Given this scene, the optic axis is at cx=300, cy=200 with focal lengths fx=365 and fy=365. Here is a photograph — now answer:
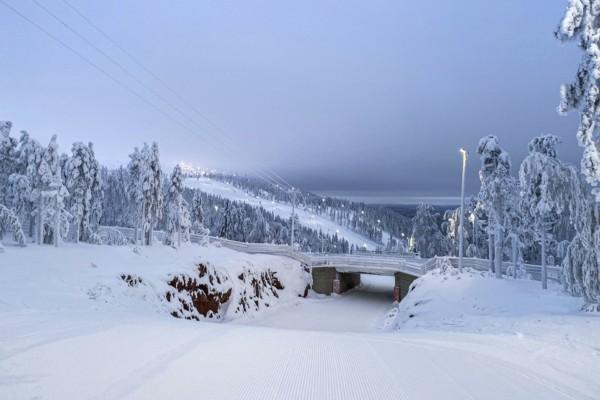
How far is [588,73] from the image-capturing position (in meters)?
12.2

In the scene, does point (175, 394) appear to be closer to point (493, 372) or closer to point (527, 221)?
point (493, 372)

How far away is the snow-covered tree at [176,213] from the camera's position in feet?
123

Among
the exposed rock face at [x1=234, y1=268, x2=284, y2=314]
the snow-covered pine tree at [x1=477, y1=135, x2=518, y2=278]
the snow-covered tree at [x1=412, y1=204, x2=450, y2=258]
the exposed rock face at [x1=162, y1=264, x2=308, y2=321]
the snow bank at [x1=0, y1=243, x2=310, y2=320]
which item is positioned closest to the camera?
the snow bank at [x1=0, y1=243, x2=310, y2=320]

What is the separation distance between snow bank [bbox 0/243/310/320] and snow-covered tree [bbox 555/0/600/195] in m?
16.5

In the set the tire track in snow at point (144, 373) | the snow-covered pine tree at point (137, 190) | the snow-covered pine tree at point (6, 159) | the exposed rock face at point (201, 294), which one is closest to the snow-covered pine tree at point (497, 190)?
the exposed rock face at point (201, 294)

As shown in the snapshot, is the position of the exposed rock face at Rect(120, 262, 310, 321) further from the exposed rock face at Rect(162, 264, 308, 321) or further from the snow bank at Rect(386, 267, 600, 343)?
the snow bank at Rect(386, 267, 600, 343)

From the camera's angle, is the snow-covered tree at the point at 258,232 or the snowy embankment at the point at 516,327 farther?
the snow-covered tree at the point at 258,232

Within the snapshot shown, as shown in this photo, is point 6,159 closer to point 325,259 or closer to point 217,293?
point 217,293

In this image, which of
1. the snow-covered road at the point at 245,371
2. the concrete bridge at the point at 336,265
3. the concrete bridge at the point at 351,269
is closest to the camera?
the snow-covered road at the point at 245,371

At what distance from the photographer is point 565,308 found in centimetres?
1476

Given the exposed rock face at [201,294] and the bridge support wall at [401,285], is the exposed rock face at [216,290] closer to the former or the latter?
the exposed rock face at [201,294]

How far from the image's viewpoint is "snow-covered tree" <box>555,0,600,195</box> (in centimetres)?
1180

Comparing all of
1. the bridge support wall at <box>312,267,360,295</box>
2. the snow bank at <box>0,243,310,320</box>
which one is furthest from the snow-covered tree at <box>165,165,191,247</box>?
the bridge support wall at <box>312,267,360,295</box>

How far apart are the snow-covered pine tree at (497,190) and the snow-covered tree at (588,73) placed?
1296cm
